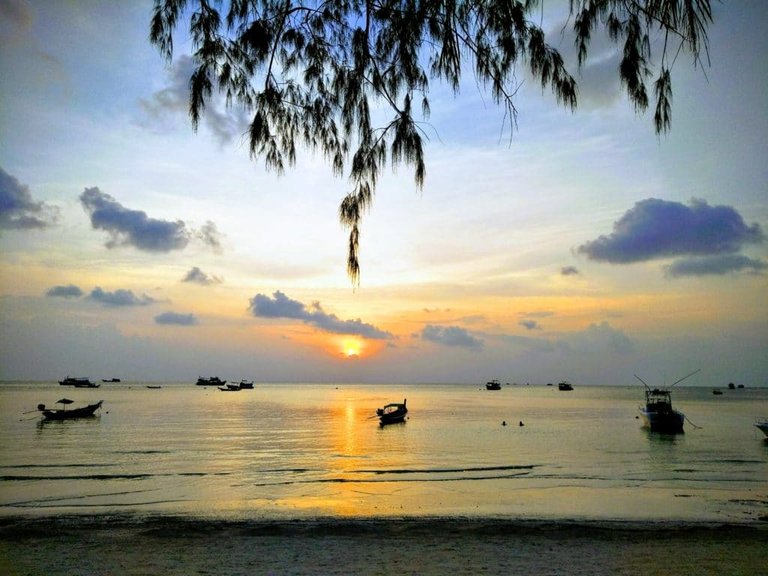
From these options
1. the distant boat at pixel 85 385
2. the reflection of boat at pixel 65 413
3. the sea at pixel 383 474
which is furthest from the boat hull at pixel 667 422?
the distant boat at pixel 85 385

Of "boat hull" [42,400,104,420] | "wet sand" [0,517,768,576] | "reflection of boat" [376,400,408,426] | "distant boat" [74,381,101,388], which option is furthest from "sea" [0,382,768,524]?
"distant boat" [74,381,101,388]

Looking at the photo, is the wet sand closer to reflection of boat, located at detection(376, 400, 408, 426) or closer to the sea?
the sea

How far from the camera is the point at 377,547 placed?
11.8 meters

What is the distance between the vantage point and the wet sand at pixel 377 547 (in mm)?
10133

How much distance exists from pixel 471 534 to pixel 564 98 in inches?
440

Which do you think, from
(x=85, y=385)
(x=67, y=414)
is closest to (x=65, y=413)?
(x=67, y=414)

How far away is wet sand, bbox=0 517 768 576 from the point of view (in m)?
10.1

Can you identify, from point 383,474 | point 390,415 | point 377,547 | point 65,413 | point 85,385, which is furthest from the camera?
point 85,385

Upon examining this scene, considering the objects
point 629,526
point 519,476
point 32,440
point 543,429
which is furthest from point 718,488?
point 32,440

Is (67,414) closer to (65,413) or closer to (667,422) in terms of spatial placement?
(65,413)

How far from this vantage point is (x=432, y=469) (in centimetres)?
2788

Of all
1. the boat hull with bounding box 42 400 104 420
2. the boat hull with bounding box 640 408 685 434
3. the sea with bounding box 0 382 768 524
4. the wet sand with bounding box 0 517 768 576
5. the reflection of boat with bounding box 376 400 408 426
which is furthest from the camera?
the reflection of boat with bounding box 376 400 408 426

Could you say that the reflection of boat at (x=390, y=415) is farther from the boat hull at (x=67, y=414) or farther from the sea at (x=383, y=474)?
the boat hull at (x=67, y=414)

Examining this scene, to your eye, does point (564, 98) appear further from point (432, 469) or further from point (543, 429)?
point (543, 429)
